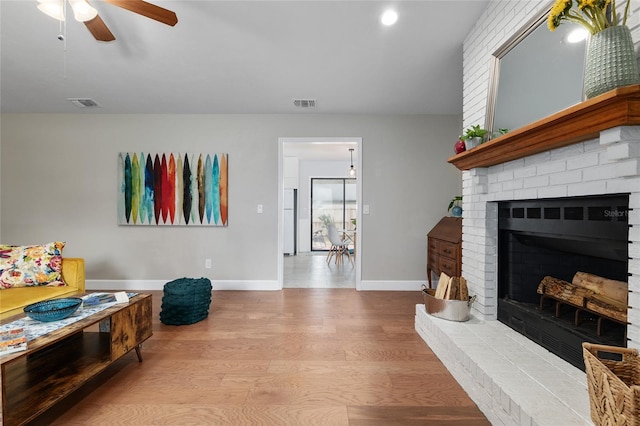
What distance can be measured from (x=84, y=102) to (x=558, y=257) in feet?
16.4

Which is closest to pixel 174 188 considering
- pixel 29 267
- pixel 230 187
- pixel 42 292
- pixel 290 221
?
pixel 230 187

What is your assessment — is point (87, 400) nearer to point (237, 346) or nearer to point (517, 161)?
point (237, 346)

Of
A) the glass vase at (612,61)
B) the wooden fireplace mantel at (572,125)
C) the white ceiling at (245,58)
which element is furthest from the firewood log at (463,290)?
the white ceiling at (245,58)

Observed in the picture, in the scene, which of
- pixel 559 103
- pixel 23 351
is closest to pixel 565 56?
pixel 559 103

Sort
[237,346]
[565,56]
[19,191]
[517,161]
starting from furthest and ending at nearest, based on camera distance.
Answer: [19,191]
[237,346]
[517,161]
[565,56]

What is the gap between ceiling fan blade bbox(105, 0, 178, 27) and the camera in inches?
64.9

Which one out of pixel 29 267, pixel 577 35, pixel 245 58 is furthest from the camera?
pixel 245 58

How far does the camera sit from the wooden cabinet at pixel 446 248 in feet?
9.69

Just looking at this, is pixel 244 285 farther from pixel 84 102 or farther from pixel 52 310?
pixel 84 102

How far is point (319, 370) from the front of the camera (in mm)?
1918

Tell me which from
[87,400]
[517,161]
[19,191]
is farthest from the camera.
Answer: [19,191]

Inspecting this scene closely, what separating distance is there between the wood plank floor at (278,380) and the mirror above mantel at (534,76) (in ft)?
5.48

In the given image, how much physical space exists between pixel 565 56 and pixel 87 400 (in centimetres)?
312

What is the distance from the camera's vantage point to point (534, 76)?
1.69 metres
